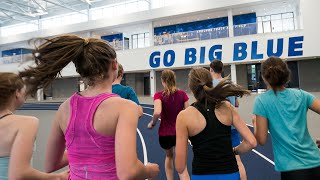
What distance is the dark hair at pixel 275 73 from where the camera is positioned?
2143 millimetres

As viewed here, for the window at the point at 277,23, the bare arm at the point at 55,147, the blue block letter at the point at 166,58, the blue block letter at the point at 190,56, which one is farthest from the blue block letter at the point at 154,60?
the bare arm at the point at 55,147

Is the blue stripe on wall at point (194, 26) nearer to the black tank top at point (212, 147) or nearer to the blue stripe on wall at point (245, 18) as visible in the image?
the blue stripe on wall at point (245, 18)

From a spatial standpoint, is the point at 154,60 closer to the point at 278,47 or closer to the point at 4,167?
the point at 278,47

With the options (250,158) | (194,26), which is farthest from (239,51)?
(250,158)

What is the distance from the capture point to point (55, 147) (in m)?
1.52

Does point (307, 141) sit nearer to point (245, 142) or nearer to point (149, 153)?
point (245, 142)

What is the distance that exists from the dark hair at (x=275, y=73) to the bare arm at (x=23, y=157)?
1.77 m

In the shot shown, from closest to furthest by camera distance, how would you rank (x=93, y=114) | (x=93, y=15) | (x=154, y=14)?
(x=93, y=114)
(x=154, y=14)
(x=93, y=15)

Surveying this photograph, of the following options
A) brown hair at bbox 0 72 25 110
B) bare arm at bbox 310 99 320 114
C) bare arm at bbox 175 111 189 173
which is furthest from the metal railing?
brown hair at bbox 0 72 25 110

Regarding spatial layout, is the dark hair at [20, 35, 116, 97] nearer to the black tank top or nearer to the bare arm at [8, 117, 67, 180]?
the bare arm at [8, 117, 67, 180]

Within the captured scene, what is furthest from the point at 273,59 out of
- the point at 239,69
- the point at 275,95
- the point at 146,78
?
the point at 146,78

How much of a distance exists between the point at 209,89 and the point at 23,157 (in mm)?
1430

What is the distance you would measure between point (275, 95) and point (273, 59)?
304 millimetres

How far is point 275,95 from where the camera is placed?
7.14ft
